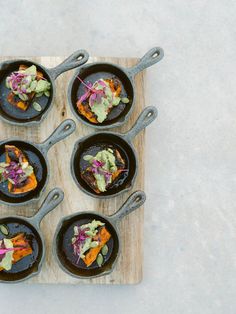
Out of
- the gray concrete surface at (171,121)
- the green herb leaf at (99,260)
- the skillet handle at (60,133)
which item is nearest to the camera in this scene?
the skillet handle at (60,133)

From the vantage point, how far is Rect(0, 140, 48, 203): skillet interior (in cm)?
178

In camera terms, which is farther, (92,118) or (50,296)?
(50,296)

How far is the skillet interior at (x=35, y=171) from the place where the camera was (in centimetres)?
178

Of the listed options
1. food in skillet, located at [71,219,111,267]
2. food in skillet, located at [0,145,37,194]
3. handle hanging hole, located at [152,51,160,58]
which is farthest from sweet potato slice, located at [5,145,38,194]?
handle hanging hole, located at [152,51,160,58]

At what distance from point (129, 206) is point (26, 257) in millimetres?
436

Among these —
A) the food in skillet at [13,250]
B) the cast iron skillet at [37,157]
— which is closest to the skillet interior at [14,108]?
the cast iron skillet at [37,157]

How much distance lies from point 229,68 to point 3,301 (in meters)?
1.31

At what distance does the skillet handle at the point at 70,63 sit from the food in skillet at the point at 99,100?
0.29 feet

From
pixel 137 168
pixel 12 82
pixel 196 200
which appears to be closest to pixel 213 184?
pixel 196 200

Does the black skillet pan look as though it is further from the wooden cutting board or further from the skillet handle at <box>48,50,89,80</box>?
the skillet handle at <box>48,50,89,80</box>

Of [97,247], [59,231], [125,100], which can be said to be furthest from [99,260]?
[125,100]

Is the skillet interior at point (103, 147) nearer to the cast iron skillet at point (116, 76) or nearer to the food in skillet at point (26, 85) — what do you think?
the cast iron skillet at point (116, 76)

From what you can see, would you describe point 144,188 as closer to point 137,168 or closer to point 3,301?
point 137,168

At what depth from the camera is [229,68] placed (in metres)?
1.99
